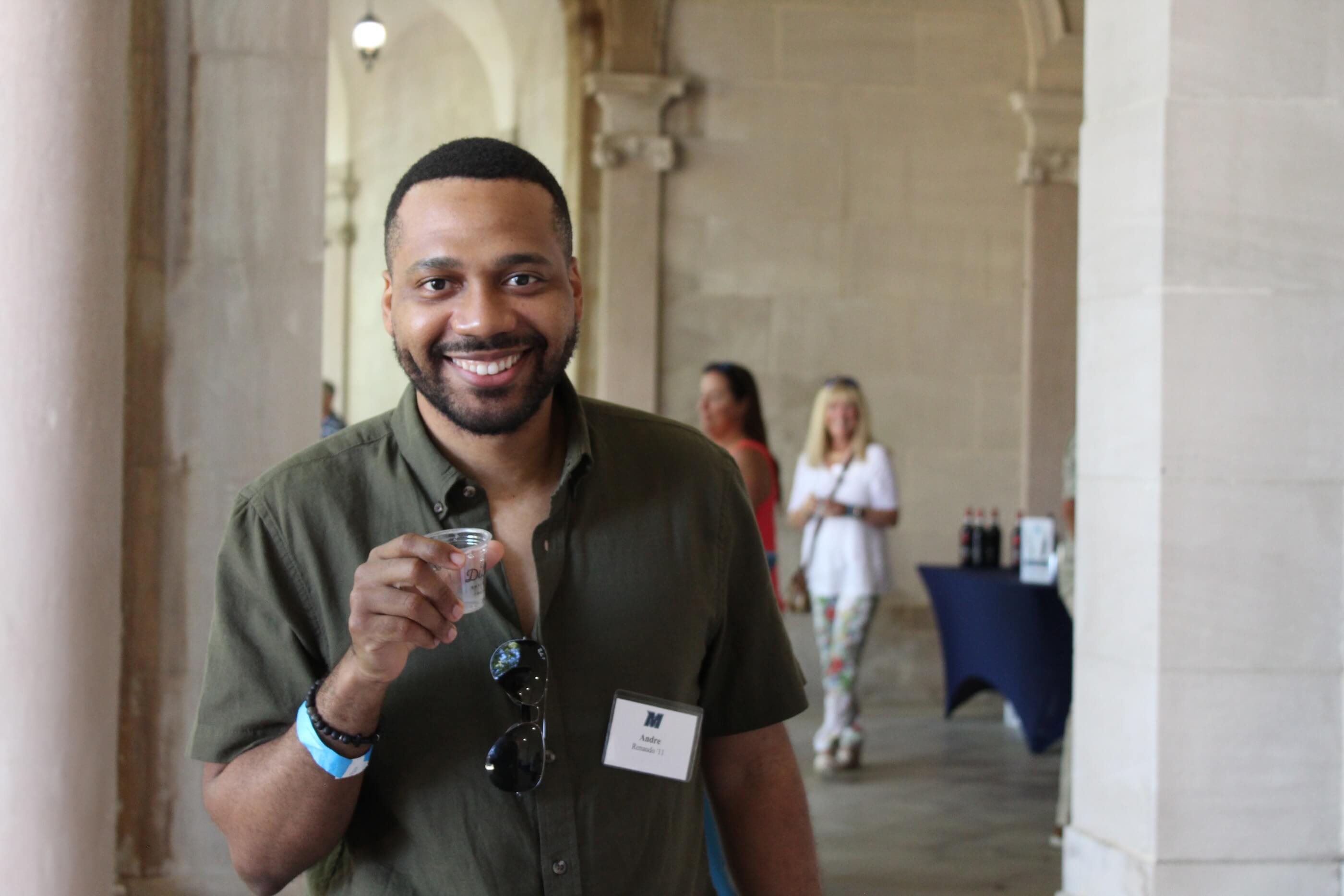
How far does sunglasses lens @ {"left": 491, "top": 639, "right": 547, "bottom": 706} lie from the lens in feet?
5.02

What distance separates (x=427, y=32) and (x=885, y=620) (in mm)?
6848

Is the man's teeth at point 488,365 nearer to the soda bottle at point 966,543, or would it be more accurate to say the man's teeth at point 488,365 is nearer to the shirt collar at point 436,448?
the shirt collar at point 436,448

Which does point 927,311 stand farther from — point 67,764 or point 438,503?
point 438,503

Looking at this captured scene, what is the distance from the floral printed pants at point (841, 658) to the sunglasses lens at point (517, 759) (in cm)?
495

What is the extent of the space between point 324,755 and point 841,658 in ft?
16.8

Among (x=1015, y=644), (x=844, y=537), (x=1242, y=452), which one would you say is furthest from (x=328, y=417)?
(x=1242, y=452)

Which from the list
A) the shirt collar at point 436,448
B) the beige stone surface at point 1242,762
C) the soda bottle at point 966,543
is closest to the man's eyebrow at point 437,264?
the shirt collar at point 436,448

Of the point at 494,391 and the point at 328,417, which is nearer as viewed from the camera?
the point at 494,391

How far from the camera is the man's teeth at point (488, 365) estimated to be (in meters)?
1.57

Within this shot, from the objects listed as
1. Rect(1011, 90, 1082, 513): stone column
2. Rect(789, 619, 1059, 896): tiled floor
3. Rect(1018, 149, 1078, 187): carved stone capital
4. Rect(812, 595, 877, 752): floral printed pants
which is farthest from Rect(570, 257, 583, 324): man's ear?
Rect(1018, 149, 1078, 187): carved stone capital

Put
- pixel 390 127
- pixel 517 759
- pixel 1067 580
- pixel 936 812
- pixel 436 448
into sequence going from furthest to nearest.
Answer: pixel 390 127
pixel 936 812
pixel 1067 580
pixel 436 448
pixel 517 759

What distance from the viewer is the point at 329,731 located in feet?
4.72

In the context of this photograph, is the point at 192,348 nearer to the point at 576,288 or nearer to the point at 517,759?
the point at 576,288

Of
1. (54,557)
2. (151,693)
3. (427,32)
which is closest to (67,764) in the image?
(54,557)
